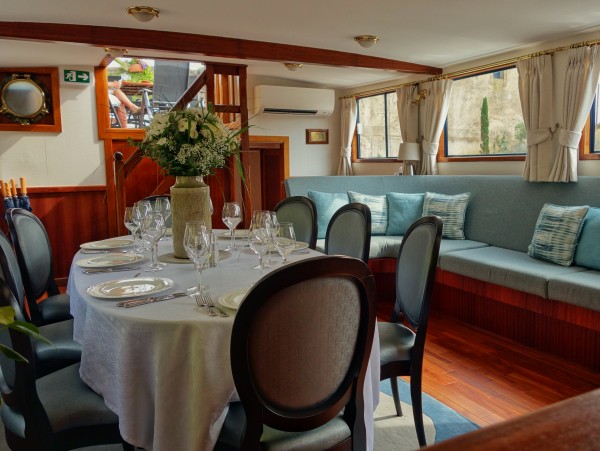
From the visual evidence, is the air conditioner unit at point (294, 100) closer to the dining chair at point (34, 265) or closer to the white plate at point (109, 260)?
the dining chair at point (34, 265)

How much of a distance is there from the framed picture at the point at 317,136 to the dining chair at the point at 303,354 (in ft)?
18.8

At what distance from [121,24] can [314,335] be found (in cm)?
342

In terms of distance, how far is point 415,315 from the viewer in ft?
6.82

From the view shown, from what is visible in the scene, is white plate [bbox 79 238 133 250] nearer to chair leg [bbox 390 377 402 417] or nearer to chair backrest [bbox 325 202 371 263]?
chair backrest [bbox 325 202 371 263]

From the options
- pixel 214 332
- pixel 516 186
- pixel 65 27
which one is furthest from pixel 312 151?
pixel 214 332

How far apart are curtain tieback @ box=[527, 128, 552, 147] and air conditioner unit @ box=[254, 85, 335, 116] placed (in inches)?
120

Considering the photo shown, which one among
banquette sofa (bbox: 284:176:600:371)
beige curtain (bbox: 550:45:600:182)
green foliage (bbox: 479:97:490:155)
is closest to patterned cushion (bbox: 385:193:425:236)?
Answer: banquette sofa (bbox: 284:176:600:371)

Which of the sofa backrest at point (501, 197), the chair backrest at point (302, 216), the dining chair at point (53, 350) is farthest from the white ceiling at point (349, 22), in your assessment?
the dining chair at point (53, 350)

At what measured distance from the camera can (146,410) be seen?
1.47m

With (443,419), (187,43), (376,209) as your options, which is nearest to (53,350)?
(443,419)

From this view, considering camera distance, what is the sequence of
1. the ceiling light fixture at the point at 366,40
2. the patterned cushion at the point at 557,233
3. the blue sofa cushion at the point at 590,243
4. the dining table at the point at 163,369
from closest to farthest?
the dining table at the point at 163,369 → the blue sofa cushion at the point at 590,243 → the patterned cushion at the point at 557,233 → the ceiling light fixture at the point at 366,40

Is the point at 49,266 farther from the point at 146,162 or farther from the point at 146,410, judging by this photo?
the point at 146,162

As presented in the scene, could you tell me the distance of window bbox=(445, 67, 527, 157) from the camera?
190 inches

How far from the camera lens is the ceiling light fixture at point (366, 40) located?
430 centimetres
